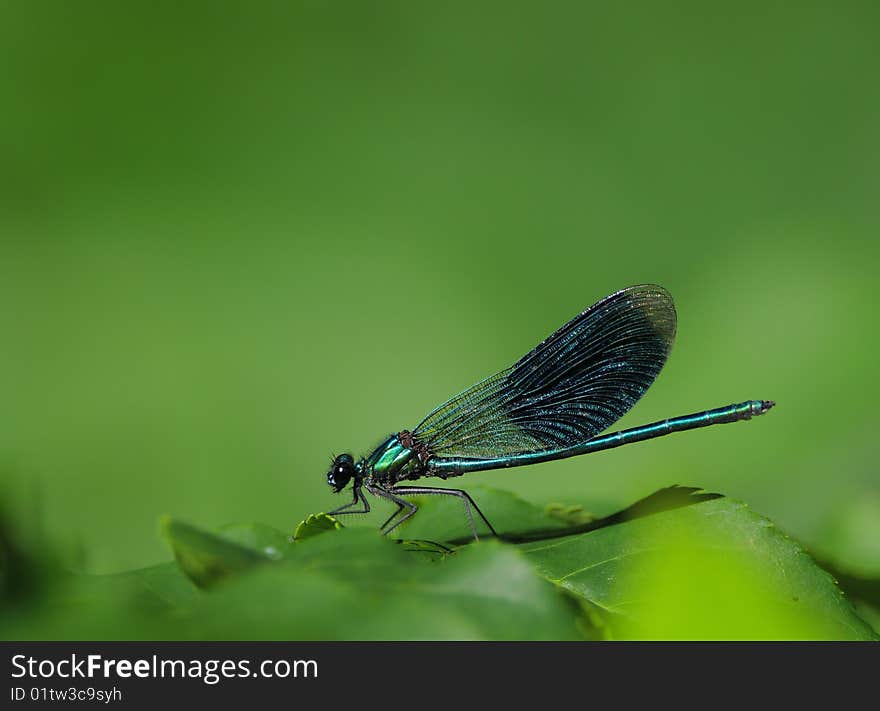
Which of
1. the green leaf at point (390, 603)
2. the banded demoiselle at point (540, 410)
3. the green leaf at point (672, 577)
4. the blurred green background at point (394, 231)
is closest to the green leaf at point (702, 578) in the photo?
the green leaf at point (672, 577)

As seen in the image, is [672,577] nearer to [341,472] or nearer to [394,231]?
[341,472]

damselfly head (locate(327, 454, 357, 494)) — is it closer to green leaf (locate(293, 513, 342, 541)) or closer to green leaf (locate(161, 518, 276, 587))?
green leaf (locate(293, 513, 342, 541))

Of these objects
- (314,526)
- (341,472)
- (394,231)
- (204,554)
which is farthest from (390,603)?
(394,231)

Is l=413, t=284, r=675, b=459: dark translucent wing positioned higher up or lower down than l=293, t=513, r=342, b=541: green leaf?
higher up

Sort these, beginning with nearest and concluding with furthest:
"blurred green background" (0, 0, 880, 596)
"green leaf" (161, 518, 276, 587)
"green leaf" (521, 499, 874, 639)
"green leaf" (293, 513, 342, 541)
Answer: "green leaf" (521, 499, 874, 639)
"green leaf" (161, 518, 276, 587)
"green leaf" (293, 513, 342, 541)
"blurred green background" (0, 0, 880, 596)

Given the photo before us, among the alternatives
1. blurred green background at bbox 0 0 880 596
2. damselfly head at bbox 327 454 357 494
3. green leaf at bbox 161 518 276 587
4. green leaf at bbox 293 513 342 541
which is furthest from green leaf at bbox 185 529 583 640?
blurred green background at bbox 0 0 880 596

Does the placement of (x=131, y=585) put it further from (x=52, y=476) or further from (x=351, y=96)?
(x=351, y=96)

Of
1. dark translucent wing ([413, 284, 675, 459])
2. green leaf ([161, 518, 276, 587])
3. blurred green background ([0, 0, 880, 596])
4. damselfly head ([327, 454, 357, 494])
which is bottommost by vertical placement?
green leaf ([161, 518, 276, 587])
